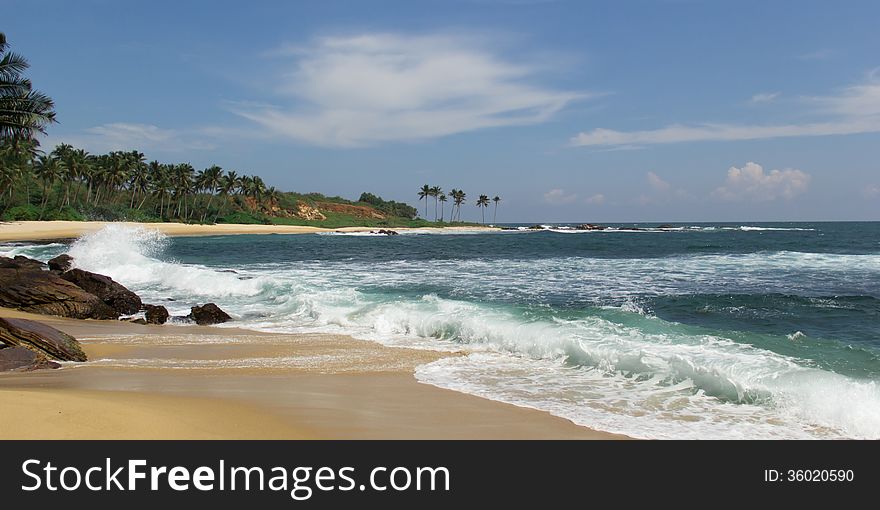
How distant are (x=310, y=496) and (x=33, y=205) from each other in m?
94.3

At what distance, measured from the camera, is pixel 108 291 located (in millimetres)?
16953

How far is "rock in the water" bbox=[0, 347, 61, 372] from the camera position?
856 cm

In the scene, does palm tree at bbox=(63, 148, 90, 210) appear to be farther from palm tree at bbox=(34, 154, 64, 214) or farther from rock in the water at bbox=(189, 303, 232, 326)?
rock in the water at bbox=(189, 303, 232, 326)

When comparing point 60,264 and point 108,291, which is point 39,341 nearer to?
point 108,291

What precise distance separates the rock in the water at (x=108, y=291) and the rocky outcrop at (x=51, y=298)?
45 centimetres

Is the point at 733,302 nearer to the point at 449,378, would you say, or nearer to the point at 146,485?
the point at 449,378

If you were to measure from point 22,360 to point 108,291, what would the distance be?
29.2ft

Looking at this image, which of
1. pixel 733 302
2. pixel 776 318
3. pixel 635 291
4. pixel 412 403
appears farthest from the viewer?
pixel 635 291

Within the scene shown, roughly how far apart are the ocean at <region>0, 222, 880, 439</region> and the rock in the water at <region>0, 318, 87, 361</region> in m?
4.78

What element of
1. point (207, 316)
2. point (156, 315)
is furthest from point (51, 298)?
point (207, 316)

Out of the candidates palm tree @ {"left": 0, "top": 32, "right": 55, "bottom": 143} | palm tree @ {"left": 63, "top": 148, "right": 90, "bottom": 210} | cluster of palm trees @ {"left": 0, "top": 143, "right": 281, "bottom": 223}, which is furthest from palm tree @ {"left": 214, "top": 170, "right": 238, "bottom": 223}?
palm tree @ {"left": 0, "top": 32, "right": 55, "bottom": 143}

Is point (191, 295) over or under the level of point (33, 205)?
under

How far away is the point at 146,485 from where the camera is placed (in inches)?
164

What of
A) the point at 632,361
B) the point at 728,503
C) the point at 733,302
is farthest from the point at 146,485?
the point at 733,302
